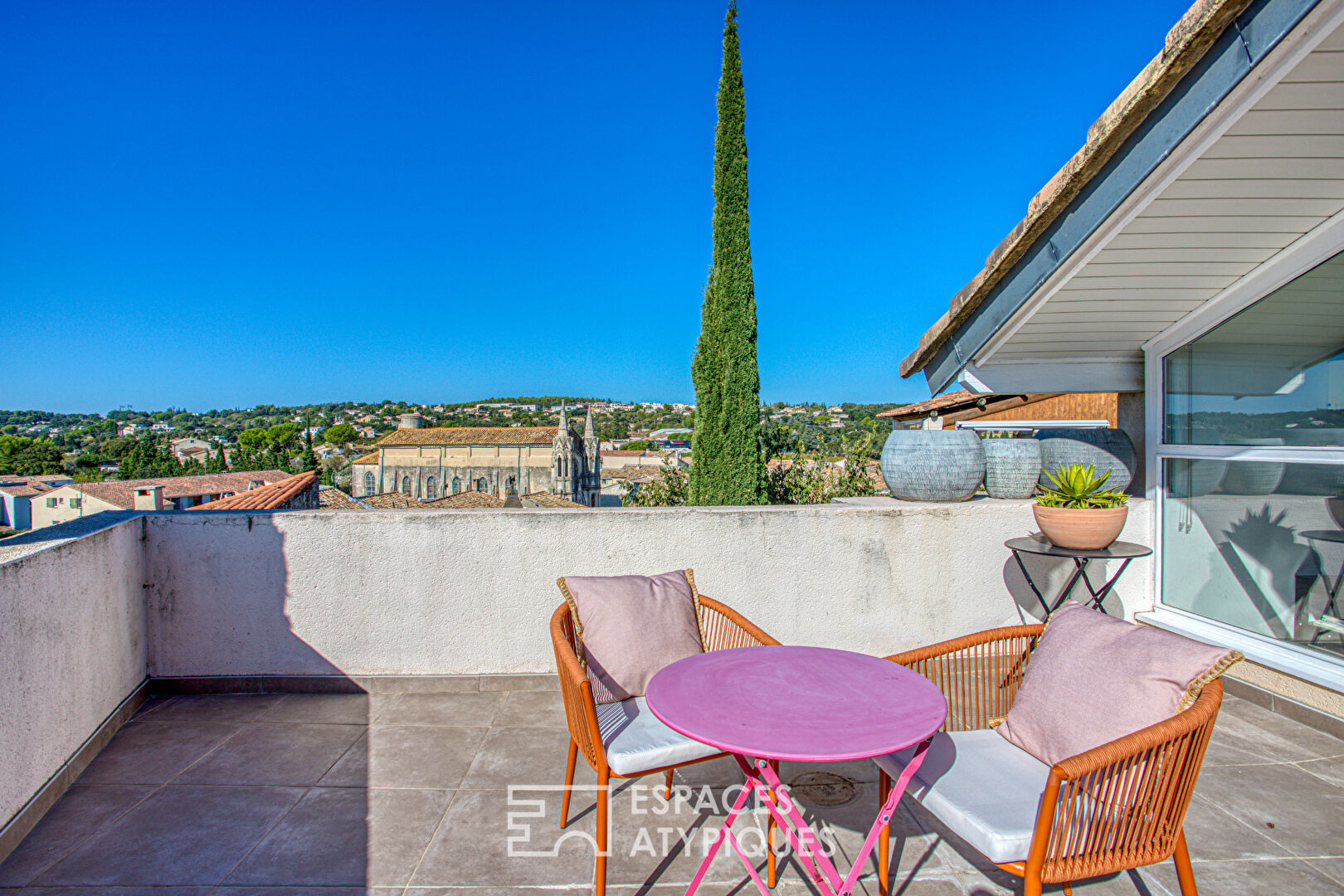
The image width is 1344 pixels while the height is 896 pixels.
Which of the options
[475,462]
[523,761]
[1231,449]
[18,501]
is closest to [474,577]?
[523,761]

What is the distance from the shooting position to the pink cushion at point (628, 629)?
2.43 m

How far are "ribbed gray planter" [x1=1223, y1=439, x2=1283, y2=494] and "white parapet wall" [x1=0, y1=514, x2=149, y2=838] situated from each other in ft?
17.6

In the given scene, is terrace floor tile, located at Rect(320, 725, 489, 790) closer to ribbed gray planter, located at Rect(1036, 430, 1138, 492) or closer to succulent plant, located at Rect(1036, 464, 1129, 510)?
succulent plant, located at Rect(1036, 464, 1129, 510)

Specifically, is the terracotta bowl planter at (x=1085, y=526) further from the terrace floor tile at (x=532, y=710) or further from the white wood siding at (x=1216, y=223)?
the terrace floor tile at (x=532, y=710)

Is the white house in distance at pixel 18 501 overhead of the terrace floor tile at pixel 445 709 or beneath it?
beneath

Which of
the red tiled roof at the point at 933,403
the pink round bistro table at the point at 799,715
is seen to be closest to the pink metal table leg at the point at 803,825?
the pink round bistro table at the point at 799,715

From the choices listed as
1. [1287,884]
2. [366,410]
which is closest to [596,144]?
[1287,884]

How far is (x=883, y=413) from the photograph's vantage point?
1456cm

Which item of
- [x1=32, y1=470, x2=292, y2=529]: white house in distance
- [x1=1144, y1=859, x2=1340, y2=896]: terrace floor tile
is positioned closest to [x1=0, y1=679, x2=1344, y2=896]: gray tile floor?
[x1=1144, y1=859, x2=1340, y2=896]: terrace floor tile

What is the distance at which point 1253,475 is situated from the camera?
3352 millimetres

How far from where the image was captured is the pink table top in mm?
1493

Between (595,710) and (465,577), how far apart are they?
1713mm

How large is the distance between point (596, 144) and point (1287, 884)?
2513cm

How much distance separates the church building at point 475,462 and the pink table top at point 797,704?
45698 millimetres
